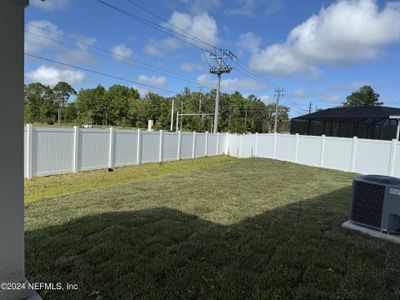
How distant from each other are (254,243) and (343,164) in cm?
1153

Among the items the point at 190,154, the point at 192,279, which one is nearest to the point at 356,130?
the point at 190,154

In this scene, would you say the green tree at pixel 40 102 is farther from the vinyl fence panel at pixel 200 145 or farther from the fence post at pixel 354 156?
the fence post at pixel 354 156

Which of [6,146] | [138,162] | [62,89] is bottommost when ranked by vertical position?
[138,162]

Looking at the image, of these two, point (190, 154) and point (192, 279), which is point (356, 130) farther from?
point (192, 279)

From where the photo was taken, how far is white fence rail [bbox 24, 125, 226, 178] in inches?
335

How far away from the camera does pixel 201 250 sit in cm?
356

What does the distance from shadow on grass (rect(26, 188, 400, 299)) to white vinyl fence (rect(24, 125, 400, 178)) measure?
509cm

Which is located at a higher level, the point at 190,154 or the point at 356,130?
the point at 356,130

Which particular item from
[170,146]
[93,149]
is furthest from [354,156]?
[93,149]

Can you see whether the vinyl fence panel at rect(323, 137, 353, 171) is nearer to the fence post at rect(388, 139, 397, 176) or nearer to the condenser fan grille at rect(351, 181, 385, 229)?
the fence post at rect(388, 139, 397, 176)

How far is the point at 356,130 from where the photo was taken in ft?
63.2

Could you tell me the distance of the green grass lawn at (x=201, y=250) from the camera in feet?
8.96

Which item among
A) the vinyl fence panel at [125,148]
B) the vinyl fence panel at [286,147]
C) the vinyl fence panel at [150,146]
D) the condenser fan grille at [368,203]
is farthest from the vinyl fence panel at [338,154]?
the condenser fan grille at [368,203]

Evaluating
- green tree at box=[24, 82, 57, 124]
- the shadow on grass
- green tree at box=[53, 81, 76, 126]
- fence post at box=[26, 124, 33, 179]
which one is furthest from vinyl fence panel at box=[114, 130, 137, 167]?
green tree at box=[53, 81, 76, 126]
